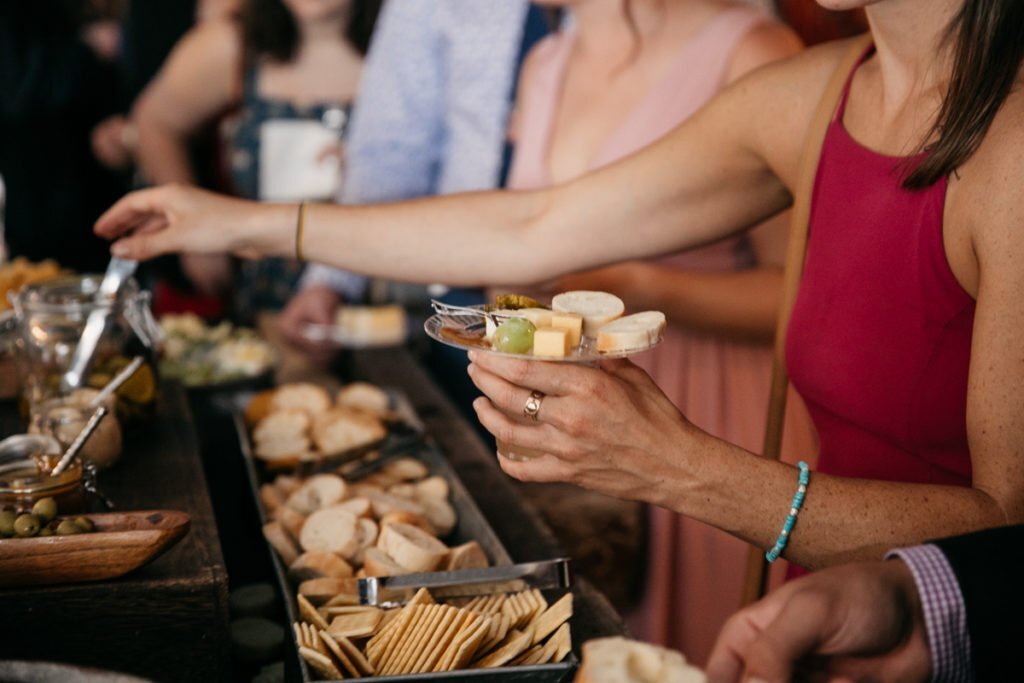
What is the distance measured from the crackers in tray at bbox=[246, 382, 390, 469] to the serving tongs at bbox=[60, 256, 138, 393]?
42cm

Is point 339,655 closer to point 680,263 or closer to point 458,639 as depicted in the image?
point 458,639

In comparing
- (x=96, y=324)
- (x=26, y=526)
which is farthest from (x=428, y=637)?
(x=96, y=324)

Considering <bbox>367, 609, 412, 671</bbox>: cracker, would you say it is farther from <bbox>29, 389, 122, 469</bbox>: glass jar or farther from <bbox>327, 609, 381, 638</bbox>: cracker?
<bbox>29, 389, 122, 469</bbox>: glass jar

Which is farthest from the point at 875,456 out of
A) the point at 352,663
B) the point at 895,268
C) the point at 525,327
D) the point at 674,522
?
the point at 674,522

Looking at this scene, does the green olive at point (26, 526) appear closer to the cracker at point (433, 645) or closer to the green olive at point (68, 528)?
the green olive at point (68, 528)

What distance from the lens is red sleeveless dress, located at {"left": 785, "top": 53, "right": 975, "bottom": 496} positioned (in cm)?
164

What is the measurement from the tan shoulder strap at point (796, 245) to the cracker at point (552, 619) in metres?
0.51

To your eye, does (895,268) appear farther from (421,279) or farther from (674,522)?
(674,522)

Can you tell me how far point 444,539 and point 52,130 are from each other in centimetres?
409

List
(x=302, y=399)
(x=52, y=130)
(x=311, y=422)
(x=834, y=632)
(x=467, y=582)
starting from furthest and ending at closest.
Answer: (x=52, y=130), (x=302, y=399), (x=311, y=422), (x=467, y=582), (x=834, y=632)

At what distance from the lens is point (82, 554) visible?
1.43 metres

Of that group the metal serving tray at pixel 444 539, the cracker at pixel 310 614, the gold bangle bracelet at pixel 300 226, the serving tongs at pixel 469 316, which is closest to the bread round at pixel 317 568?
the metal serving tray at pixel 444 539

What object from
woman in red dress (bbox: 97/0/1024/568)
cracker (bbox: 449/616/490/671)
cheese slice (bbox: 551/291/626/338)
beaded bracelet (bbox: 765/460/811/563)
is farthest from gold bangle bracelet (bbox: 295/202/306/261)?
beaded bracelet (bbox: 765/460/811/563)

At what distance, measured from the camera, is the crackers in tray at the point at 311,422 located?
2320 millimetres
